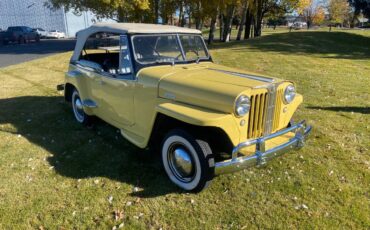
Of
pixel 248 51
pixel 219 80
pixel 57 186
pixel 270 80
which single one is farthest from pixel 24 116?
pixel 248 51

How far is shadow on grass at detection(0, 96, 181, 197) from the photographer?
4.22m

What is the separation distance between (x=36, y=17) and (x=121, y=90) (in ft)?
164

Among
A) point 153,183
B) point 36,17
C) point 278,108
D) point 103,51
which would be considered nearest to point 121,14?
point 103,51

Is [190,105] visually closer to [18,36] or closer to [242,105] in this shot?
[242,105]

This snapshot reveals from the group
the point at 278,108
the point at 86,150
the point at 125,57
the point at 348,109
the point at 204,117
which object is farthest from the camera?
the point at 348,109

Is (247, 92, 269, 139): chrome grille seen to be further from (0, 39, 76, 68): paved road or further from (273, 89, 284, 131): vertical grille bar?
(0, 39, 76, 68): paved road

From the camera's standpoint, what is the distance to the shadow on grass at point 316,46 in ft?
50.6

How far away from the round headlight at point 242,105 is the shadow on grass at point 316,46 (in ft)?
40.9

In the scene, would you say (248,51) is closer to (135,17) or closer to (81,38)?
(135,17)

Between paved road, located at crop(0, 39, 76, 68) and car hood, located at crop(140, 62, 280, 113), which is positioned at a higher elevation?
car hood, located at crop(140, 62, 280, 113)

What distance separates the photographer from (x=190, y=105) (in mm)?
3686

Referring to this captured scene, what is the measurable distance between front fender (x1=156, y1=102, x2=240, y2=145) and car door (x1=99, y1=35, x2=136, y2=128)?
36.5 inches

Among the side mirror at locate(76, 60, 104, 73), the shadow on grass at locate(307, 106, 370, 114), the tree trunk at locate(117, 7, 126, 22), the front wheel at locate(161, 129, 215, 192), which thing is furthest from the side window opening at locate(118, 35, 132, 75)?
the tree trunk at locate(117, 7, 126, 22)

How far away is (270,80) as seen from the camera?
3.82 metres
